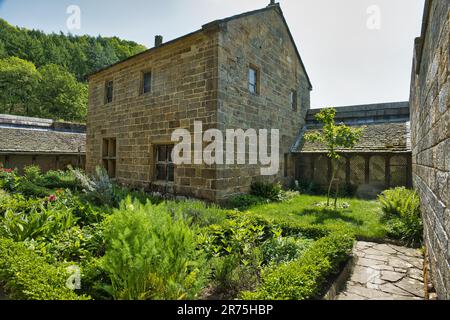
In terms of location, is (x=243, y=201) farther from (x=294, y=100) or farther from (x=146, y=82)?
(x=294, y=100)

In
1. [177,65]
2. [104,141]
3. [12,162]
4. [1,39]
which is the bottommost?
[12,162]

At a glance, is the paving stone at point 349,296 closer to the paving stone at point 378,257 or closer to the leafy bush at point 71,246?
the paving stone at point 378,257

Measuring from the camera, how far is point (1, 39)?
123 feet

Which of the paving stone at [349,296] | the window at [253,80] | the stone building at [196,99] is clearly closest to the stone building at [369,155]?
the stone building at [196,99]

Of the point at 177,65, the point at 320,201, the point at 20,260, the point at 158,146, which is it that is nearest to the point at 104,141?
the point at 158,146

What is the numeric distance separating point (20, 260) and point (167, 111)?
Answer: 6552 millimetres

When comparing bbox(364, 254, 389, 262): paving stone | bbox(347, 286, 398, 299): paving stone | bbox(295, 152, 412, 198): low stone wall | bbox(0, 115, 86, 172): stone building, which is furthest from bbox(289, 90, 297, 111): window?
bbox(0, 115, 86, 172): stone building

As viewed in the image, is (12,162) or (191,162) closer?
(191,162)

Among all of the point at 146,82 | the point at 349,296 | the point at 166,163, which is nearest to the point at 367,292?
the point at 349,296

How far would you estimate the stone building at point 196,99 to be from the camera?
7.77 m

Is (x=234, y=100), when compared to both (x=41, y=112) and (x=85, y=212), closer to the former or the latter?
(x=85, y=212)

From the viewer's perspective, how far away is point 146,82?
9.84 meters

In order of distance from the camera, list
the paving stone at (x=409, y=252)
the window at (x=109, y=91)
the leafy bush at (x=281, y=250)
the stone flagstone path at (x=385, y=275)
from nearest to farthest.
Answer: the stone flagstone path at (x=385, y=275), the leafy bush at (x=281, y=250), the paving stone at (x=409, y=252), the window at (x=109, y=91)

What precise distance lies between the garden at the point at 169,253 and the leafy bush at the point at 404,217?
21 millimetres
